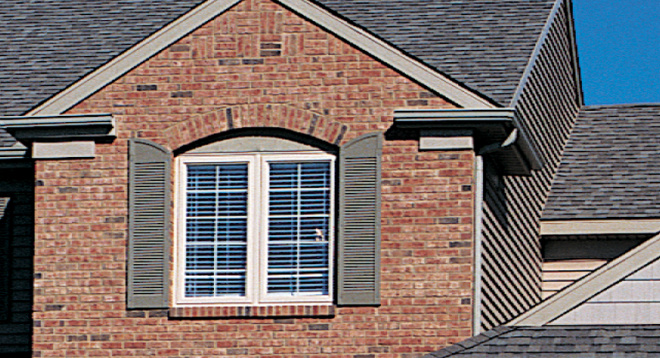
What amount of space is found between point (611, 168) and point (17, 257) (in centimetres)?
853

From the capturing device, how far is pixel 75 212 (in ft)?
56.6

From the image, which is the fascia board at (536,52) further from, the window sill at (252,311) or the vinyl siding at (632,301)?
the window sill at (252,311)

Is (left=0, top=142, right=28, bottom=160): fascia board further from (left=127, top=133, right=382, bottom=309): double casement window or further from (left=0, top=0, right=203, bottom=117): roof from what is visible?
(left=127, top=133, right=382, bottom=309): double casement window

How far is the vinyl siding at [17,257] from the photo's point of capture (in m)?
18.8

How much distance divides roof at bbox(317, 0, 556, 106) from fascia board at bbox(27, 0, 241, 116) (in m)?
1.68

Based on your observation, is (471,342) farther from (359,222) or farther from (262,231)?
(262,231)

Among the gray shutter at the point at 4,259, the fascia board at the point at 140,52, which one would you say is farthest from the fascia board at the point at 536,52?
the gray shutter at the point at 4,259

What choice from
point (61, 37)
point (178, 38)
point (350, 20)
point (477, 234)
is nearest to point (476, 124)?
point (477, 234)

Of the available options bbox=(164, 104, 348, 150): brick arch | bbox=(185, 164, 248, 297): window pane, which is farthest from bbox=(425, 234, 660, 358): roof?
bbox=(164, 104, 348, 150): brick arch

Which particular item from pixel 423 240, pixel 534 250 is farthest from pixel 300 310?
pixel 534 250

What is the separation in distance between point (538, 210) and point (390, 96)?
180 inches

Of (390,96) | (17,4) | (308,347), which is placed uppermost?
(17,4)

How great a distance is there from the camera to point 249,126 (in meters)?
17.1

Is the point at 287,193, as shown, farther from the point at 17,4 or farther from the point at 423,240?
the point at 17,4
